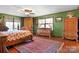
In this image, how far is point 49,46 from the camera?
197 centimetres

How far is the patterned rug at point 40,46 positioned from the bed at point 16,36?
0.34 feet

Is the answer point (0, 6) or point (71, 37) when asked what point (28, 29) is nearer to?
point (0, 6)

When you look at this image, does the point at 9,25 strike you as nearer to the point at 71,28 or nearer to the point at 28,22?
the point at 28,22

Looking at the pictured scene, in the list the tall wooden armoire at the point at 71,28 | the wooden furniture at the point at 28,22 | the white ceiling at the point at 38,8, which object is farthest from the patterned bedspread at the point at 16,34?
the tall wooden armoire at the point at 71,28

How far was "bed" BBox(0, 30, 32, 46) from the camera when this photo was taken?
1785 millimetres

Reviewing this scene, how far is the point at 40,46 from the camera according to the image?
1.94 meters

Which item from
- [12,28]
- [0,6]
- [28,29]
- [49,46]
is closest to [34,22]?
[28,29]

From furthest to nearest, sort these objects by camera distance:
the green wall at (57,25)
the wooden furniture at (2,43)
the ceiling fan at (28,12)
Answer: the green wall at (57,25) → the ceiling fan at (28,12) → the wooden furniture at (2,43)

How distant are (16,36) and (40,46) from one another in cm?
51

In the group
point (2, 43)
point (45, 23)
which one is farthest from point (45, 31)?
point (2, 43)

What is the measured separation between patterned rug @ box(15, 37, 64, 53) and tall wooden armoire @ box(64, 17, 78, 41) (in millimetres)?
241

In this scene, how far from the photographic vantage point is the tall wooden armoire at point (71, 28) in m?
1.99

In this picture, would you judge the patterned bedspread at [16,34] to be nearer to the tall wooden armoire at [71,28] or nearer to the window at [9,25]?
the window at [9,25]
